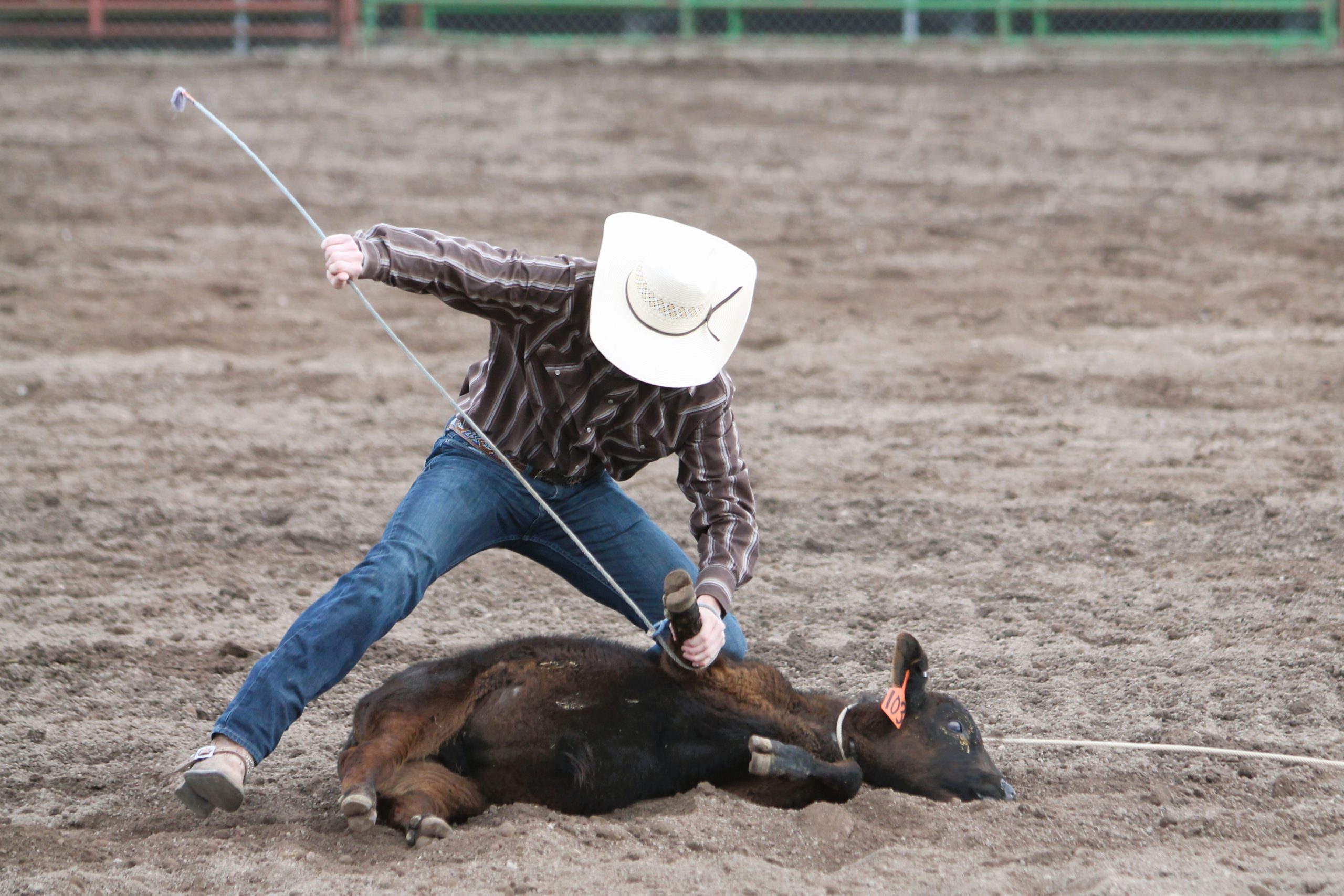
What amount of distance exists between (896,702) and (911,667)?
12cm

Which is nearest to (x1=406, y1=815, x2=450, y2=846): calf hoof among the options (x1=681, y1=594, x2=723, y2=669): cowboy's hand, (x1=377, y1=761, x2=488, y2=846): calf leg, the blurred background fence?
(x1=377, y1=761, x2=488, y2=846): calf leg

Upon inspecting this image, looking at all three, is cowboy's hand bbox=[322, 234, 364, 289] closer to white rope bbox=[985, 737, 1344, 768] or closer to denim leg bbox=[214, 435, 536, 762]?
denim leg bbox=[214, 435, 536, 762]

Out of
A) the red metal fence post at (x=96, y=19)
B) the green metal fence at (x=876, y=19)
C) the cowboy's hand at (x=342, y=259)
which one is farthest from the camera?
the green metal fence at (x=876, y=19)

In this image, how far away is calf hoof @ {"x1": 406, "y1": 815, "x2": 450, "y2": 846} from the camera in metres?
3.48

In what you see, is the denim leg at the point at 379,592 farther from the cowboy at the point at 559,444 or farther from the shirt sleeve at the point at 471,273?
the shirt sleeve at the point at 471,273

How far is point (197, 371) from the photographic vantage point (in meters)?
8.31

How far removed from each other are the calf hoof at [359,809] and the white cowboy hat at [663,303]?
4.39ft

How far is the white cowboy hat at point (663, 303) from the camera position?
3.56 m

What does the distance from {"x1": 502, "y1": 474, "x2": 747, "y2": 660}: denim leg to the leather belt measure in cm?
3

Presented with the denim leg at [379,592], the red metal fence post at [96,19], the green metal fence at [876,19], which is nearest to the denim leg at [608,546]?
the denim leg at [379,592]

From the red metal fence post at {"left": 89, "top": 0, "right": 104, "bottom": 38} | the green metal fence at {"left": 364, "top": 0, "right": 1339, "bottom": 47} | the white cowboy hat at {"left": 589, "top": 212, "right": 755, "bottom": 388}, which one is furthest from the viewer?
the green metal fence at {"left": 364, "top": 0, "right": 1339, "bottom": 47}

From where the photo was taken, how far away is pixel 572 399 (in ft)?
12.6

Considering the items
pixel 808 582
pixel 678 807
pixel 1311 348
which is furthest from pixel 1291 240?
pixel 678 807

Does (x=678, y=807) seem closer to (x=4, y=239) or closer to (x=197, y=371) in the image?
(x=197, y=371)
